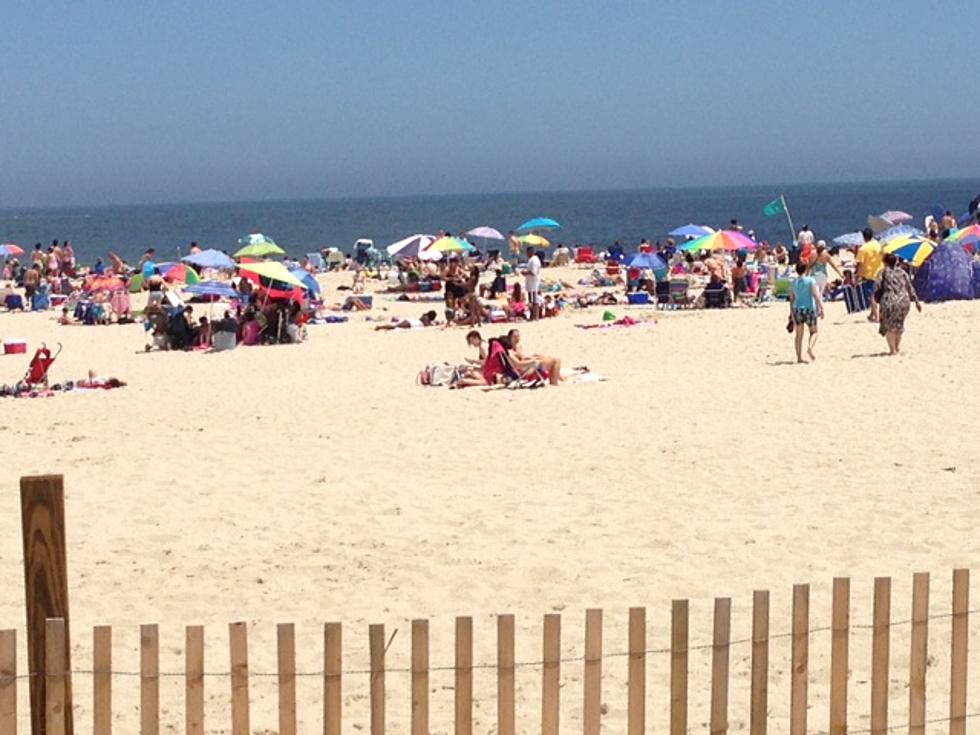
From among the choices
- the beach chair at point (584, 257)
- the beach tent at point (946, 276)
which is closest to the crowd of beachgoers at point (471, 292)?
the beach tent at point (946, 276)

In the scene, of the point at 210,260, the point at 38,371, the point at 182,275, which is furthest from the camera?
the point at 210,260

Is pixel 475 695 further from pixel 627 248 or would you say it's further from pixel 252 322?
pixel 627 248

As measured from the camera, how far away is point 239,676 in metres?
4.27

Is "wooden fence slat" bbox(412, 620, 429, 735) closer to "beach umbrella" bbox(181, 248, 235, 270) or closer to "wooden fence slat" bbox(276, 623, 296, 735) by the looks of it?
"wooden fence slat" bbox(276, 623, 296, 735)

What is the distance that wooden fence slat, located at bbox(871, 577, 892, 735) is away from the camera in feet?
14.7

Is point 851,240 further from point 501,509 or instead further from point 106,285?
point 501,509

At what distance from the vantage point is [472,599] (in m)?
7.38

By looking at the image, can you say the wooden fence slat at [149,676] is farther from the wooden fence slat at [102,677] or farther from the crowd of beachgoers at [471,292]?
the crowd of beachgoers at [471,292]

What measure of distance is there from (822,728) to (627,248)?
206 ft

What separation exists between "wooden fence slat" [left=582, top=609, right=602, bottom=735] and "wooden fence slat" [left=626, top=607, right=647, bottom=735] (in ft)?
→ 0.30

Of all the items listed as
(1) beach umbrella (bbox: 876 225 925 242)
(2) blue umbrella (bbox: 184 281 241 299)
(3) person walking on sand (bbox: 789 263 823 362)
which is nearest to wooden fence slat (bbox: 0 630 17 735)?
(3) person walking on sand (bbox: 789 263 823 362)

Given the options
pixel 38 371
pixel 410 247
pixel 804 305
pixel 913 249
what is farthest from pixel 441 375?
pixel 410 247

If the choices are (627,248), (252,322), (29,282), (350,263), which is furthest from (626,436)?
(627,248)

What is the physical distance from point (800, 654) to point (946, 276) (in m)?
19.0
